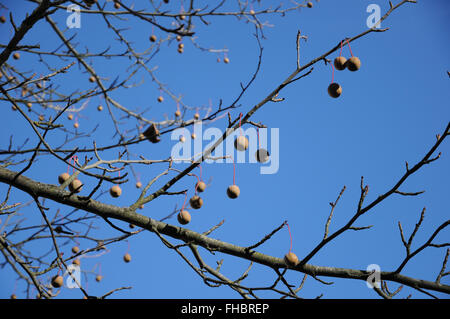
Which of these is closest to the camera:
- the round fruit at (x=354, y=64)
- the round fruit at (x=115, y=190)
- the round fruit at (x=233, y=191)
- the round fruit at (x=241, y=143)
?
the round fruit at (x=241, y=143)

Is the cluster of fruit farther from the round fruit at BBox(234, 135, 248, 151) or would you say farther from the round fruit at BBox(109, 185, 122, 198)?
the round fruit at BBox(109, 185, 122, 198)

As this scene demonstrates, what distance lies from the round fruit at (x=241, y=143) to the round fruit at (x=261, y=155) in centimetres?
11

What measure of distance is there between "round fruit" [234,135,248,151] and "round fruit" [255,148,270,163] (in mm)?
107

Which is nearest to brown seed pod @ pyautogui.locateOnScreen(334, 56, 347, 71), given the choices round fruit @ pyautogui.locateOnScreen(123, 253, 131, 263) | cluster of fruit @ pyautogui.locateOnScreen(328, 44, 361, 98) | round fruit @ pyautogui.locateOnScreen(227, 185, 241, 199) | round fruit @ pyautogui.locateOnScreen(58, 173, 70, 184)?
cluster of fruit @ pyautogui.locateOnScreen(328, 44, 361, 98)

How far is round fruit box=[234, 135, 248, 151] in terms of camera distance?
2605mm

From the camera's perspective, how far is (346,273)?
1955 millimetres

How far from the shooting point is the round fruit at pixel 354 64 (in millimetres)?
2883

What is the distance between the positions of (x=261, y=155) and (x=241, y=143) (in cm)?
18

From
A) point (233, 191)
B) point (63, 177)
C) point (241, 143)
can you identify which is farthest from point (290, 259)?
point (63, 177)

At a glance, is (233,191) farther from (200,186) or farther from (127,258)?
(127,258)

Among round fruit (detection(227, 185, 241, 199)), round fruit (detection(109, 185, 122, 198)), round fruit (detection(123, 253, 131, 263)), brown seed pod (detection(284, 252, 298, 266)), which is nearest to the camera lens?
brown seed pod (detection(284, 252, 298, 266))

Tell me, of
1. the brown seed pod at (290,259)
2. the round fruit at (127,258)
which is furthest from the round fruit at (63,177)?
the round fruit at (127,258)

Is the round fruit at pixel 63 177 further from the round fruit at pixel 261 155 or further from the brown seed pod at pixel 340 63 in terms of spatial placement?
the brown seed pod at pixel 340 63
